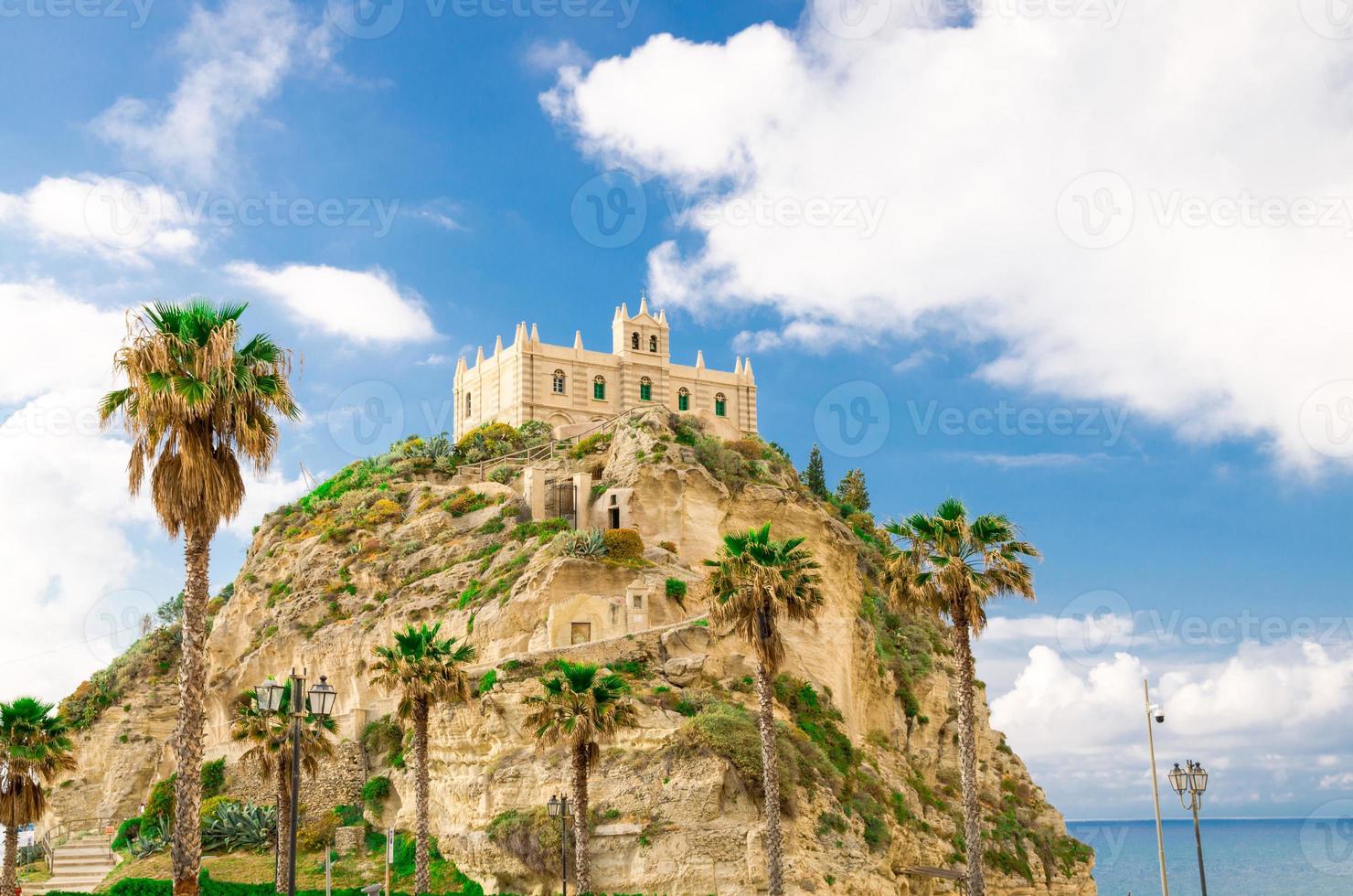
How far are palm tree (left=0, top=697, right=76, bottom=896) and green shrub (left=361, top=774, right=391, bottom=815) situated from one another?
13542mm

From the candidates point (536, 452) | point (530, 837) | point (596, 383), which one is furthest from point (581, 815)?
point (596, 383)

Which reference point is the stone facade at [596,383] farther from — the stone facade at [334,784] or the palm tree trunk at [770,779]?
the palm tree trunk at [770,779]

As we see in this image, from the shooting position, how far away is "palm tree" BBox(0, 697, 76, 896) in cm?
3356

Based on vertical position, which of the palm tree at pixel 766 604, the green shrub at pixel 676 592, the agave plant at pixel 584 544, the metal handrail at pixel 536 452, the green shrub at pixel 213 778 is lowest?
the green shrub at pixel 213 778

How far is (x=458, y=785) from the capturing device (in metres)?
42.3

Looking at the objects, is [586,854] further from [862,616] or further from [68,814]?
[68,814]

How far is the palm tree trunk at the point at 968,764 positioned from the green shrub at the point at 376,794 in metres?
25.0

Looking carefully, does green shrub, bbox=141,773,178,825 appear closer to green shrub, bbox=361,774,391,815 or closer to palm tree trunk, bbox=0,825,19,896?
green shrub, bbox=361,774,391,815

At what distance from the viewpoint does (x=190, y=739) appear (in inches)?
780

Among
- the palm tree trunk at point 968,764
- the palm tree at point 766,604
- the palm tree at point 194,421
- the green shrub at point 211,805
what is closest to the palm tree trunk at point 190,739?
the palm tree at point 194,421

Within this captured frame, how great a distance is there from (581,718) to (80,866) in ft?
105

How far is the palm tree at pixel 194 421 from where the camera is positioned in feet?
68.7

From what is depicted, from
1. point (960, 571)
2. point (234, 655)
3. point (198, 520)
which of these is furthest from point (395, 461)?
point (198, 520)

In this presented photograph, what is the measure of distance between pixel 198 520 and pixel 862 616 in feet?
130
